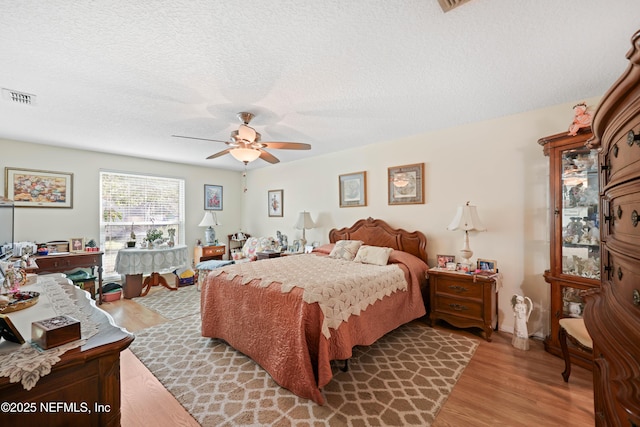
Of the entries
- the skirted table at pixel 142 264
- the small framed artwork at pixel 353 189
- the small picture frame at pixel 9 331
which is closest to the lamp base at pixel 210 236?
the skirted table at pixel 142 264

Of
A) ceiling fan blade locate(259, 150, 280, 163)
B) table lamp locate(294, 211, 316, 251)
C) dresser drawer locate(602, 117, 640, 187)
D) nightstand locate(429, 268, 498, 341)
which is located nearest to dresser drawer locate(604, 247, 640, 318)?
dresser drawer locate(602, 117, 640, 187)

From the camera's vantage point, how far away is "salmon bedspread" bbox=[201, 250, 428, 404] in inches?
79.9

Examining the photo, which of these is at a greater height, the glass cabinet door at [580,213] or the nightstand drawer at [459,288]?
the glass cabinet door at [580,213]

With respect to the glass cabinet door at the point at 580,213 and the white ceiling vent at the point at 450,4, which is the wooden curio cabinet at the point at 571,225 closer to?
the glass cabinet door at the point at 580,213

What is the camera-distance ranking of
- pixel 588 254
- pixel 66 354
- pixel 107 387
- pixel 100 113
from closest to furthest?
pixel 66 354 < pixel 107 387 < pixel 588 254 < pixel 100 113

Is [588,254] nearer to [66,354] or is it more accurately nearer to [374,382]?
[374,382]

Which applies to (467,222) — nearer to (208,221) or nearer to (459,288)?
(459,288)

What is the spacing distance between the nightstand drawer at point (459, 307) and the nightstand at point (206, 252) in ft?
14.8

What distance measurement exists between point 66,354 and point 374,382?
6.65 feet

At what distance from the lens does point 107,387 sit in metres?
1.09

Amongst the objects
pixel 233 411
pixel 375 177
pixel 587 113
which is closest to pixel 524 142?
pixel 587 113

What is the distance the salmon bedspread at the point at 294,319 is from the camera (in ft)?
6.66

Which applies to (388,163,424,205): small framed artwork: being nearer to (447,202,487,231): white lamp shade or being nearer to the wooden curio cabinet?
(447,202,487,231): white lamp shade

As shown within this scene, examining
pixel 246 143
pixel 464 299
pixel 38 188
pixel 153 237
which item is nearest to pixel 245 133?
pixel 246 143
